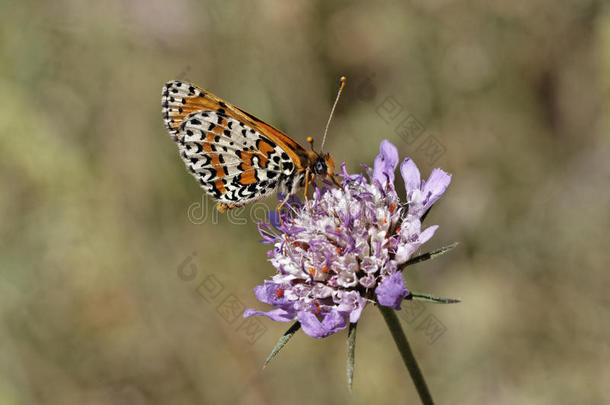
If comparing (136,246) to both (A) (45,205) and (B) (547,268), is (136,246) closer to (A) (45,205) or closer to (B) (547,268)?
(A) (45,205)

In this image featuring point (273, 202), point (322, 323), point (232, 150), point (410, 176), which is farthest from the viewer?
point (273, 202)

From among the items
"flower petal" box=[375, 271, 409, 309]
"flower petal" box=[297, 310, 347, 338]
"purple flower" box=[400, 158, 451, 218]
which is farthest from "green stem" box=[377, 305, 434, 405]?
"purple flower" box=[400, 158, 451, 218]

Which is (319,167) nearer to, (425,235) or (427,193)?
(427,193)

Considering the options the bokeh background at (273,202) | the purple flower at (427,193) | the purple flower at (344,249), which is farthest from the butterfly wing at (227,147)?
the bokeh background at (273,202)

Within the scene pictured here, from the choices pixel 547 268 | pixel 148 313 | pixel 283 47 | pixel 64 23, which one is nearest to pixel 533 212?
pixel 547 268

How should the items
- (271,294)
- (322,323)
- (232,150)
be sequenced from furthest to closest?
(232,150) → (271,294) → (322,323)

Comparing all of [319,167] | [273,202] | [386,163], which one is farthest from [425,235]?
[273,202]
